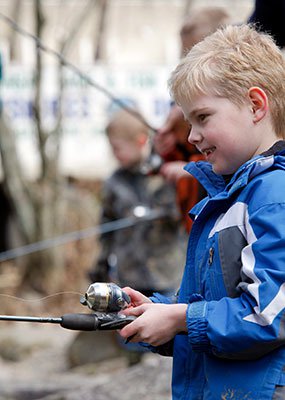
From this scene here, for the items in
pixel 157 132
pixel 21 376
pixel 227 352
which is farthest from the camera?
pixel 21 376

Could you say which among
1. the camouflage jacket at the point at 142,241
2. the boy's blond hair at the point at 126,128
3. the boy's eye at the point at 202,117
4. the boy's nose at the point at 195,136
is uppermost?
the boy's eye at the point at 202,117

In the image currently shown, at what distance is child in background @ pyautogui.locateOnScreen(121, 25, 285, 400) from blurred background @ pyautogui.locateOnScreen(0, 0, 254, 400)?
4.59m

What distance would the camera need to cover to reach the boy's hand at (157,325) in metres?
1.97

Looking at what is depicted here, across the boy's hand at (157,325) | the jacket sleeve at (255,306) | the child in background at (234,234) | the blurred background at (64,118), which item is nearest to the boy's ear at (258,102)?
the child in background at (234,234)

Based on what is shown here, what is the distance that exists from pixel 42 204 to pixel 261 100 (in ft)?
22.0

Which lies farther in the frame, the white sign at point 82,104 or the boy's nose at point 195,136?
the white sign at point 82,104

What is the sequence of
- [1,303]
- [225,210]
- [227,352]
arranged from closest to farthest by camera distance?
[227,352] < [225,210] < [1,303]

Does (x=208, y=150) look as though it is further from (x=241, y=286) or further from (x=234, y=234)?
(x=241, y=286)

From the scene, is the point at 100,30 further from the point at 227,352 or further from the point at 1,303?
the point at 227,352

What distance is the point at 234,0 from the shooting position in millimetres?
11586

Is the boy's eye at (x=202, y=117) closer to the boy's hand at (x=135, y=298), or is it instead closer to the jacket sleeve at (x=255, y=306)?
the jacket sleeve at (x=255, y=306)

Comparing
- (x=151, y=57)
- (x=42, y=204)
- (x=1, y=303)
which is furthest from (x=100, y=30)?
(x=1, y=303)

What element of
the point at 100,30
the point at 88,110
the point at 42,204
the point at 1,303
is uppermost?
the point at 100,30

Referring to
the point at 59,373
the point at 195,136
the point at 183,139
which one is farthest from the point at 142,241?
the point at 195,136
